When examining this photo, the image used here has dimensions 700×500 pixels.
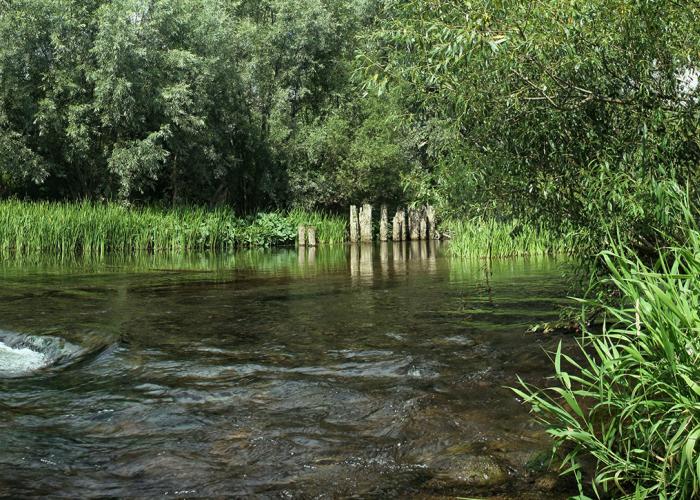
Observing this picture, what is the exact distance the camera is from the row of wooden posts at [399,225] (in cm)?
2862

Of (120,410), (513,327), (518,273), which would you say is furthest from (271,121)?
(120,410)

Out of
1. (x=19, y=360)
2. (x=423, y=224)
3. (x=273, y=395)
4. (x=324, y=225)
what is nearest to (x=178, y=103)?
(x=324, y=225)

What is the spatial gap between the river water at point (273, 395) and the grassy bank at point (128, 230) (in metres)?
10.2

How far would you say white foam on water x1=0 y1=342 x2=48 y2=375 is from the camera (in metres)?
5.76

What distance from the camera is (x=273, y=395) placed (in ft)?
15.6

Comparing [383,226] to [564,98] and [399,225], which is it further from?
[564,98]

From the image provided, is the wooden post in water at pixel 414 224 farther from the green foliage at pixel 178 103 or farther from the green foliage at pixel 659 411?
the green foliage at pixel 659 411

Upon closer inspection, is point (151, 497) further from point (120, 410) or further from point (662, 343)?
point (662, 343)

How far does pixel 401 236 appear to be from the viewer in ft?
97.4

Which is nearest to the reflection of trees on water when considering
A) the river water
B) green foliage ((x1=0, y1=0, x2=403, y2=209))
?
the river water

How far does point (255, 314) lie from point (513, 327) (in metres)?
3.21

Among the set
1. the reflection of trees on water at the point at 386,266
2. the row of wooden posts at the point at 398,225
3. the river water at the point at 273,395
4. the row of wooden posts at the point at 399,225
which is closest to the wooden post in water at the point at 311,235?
the row of wooden posts at the point at 398,225

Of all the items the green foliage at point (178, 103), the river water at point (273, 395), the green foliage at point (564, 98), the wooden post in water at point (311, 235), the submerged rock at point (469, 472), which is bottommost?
the submerged rock at point (469, 472)

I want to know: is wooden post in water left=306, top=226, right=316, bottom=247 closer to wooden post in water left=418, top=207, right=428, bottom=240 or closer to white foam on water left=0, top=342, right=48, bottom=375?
wooden post in water left=418, top=207, right=428, bottom=240
